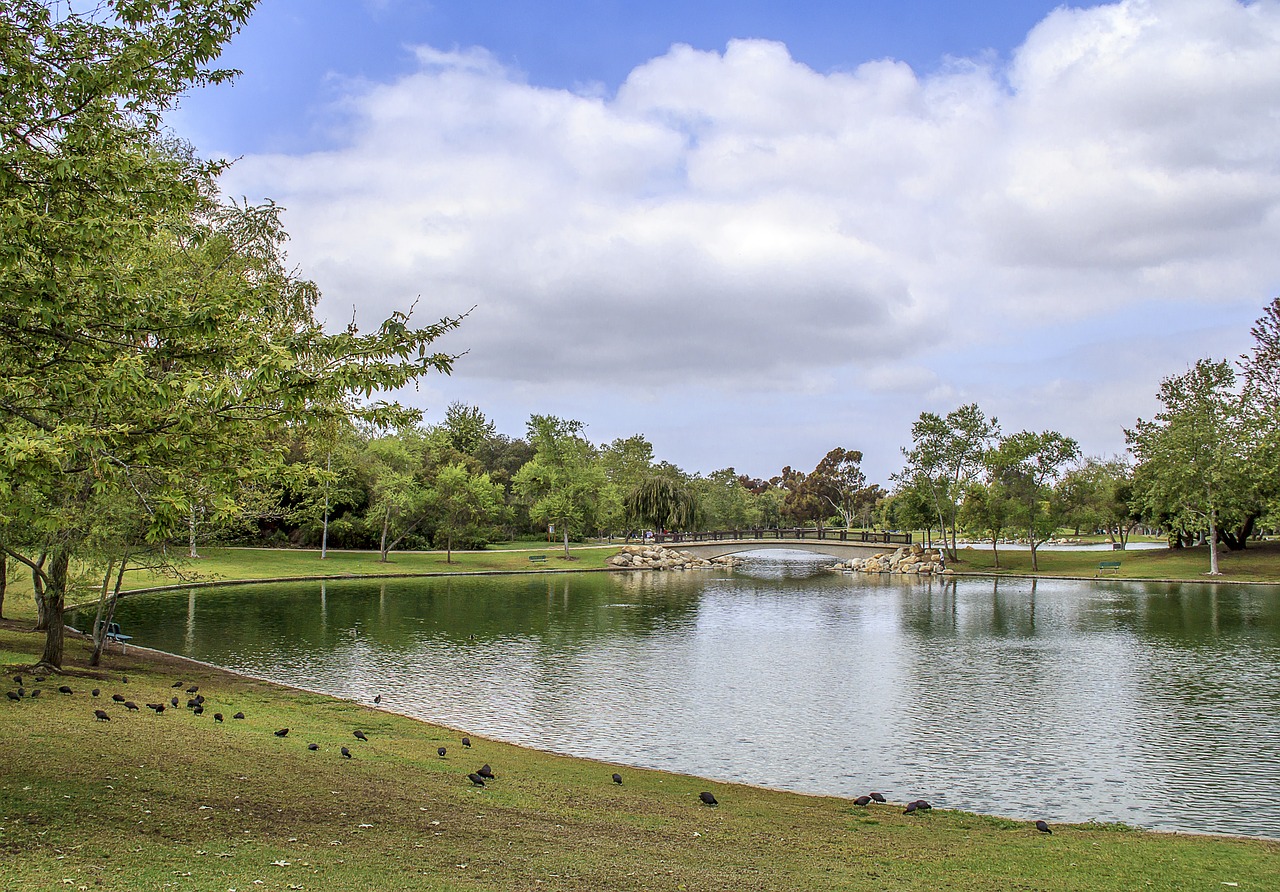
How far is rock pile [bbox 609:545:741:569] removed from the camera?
7750 centimetres

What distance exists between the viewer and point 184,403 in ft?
27.5

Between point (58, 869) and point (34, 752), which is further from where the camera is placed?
point (34, 752)

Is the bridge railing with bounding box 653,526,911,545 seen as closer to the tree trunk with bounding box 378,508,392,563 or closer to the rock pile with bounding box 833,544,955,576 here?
the rock pile with bounding box 833,544,955,576

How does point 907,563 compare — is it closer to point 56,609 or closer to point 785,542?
point 785,542

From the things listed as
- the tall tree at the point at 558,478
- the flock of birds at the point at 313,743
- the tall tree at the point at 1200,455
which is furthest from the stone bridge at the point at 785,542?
the flock of birds at the point at 313,743

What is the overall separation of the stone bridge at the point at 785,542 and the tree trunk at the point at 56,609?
230 feet

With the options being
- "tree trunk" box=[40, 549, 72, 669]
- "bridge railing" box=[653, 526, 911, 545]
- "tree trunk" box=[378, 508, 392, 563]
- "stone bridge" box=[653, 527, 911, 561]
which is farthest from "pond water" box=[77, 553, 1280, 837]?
"bridge railing" box=[653, 526, 911, 545]

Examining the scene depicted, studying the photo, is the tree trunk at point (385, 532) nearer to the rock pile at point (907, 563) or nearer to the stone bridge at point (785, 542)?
the stone bridge at point (785, 542)

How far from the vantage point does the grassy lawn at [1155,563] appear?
63.9 meters

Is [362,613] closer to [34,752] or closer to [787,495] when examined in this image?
[34,752]

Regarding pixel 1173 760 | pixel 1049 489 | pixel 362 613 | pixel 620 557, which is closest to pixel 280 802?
pixel 1173 760

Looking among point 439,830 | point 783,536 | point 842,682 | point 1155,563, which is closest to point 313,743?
point 439,830

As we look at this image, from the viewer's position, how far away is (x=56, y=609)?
61.7 feet

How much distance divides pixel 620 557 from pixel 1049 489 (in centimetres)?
3831
